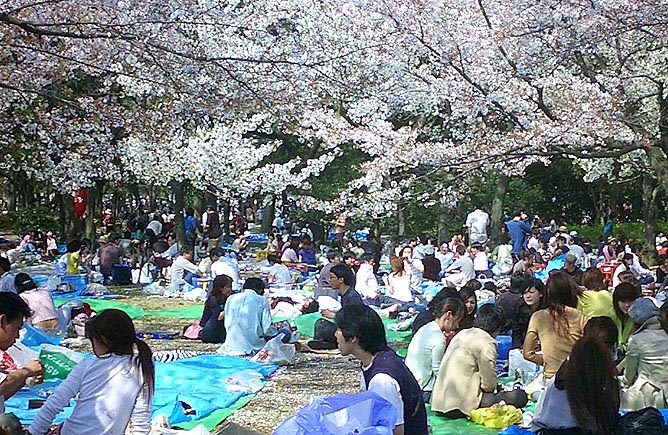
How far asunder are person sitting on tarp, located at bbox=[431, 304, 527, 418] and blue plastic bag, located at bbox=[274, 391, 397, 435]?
301cm

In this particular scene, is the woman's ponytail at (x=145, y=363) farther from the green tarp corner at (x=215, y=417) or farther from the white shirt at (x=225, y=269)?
the white shirt at (x=225, y=269)

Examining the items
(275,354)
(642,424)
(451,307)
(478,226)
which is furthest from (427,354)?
(478,226)

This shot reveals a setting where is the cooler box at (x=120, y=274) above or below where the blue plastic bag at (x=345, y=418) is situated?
below

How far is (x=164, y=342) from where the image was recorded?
31.0 ft

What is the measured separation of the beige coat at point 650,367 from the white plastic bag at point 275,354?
3.61 m

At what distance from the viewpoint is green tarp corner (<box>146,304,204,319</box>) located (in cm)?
1186

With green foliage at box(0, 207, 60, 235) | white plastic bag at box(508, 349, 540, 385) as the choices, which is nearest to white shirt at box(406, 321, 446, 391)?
white plastic bag at box(508, 349, 540, 385)

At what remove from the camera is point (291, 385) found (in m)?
7.41

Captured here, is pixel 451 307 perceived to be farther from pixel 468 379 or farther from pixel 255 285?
pixel 255 285

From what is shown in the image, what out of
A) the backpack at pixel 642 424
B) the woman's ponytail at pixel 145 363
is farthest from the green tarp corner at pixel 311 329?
the woman's ponytail at pixel 145 363

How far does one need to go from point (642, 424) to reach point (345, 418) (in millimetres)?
1995

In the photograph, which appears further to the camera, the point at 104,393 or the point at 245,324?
the point at 245,324

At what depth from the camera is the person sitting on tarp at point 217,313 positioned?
30.5 ft

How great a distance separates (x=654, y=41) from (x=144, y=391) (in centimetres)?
901
